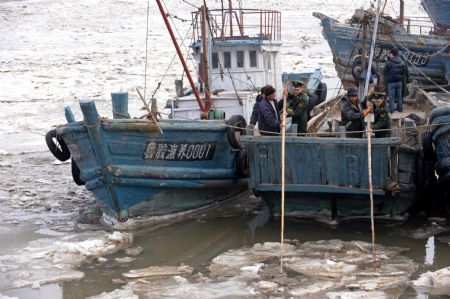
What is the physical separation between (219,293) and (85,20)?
32.3m

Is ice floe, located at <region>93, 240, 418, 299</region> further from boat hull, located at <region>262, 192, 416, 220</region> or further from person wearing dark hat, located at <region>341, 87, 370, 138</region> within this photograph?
person wearing dark hat, located at <region>341, 87, 370, 138</region>

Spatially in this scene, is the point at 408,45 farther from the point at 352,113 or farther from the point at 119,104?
the point at 119,104

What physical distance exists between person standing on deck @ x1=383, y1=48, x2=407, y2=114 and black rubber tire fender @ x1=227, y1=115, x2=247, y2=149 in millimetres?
3245

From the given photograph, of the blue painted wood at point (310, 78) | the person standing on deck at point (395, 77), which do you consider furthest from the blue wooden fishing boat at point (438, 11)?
the person standing on deck at point (395, 77)

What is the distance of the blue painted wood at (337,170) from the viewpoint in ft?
36.3

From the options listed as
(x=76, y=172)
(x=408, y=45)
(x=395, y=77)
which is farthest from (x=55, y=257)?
(x=408, y=45)

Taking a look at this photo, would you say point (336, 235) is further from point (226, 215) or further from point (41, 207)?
point (41, 207)

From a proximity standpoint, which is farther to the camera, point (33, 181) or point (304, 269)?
point (33, 181)

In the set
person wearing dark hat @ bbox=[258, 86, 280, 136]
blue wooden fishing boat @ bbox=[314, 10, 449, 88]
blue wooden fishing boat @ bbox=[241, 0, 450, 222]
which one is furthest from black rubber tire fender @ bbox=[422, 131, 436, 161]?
blue wooden fishing boat @ bbox=[314, 10, 449, 88]

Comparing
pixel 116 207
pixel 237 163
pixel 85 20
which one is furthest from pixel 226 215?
pixel 85 20

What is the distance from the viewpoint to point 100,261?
10344mm

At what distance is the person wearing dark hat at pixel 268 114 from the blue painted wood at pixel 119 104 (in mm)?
1993

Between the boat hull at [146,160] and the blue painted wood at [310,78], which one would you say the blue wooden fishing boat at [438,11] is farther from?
the boat hull at [146,160]

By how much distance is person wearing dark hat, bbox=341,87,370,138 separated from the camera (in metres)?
11.9
